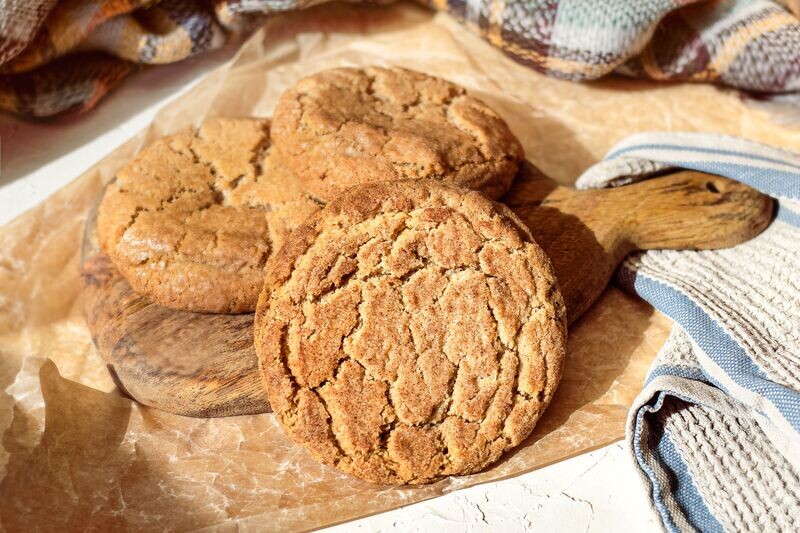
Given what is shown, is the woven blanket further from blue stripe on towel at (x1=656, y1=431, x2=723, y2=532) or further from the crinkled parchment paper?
blue stripe on towel at (x1=656, y1=431, x2=723, y2=532)

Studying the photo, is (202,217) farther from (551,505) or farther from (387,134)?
(551,505)

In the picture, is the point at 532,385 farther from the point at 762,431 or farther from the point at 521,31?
the point at 521,31

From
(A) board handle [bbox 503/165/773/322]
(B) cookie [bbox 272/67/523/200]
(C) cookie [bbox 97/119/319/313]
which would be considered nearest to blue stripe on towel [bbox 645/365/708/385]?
(A) board handle [bbox 503/165/773/322]

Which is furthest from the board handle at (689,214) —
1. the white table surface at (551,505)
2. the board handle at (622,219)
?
the white table surface at (551,505)

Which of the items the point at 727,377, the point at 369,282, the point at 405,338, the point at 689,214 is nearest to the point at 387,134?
the point at 369,282

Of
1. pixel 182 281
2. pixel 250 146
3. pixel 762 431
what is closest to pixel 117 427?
pixel 182 281

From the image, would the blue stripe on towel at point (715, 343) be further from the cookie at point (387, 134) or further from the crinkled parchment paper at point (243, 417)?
the cookie at point (387, 134)
